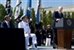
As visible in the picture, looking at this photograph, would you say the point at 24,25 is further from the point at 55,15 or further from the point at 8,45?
the point at 8,45

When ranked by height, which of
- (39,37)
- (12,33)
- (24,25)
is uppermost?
(12,33)

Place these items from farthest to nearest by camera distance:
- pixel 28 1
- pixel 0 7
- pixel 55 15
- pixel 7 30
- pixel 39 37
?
pixel 0 7 < pixel 28 1 < pixel 39 37 < pixel 55 15 < pixel 7 30

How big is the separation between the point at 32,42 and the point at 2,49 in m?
6.14

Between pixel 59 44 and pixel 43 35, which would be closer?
pixel 59 44

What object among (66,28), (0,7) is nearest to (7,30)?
(66,28)

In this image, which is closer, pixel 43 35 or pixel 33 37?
pixel 33 37

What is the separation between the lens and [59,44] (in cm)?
865

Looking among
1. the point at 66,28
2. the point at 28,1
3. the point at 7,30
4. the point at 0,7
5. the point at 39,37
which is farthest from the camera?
the point at 0,7

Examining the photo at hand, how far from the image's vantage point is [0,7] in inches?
1075

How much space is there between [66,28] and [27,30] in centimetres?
158

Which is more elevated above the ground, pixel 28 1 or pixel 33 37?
pixel 28 1

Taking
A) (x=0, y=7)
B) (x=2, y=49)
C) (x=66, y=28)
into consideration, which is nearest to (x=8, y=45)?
(x=2, y=49)

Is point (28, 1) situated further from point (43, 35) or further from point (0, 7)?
point (0, 7)

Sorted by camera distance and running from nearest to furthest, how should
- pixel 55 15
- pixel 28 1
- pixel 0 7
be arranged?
pixel 55 15 → pixel 28 1 → pixel 0 7
